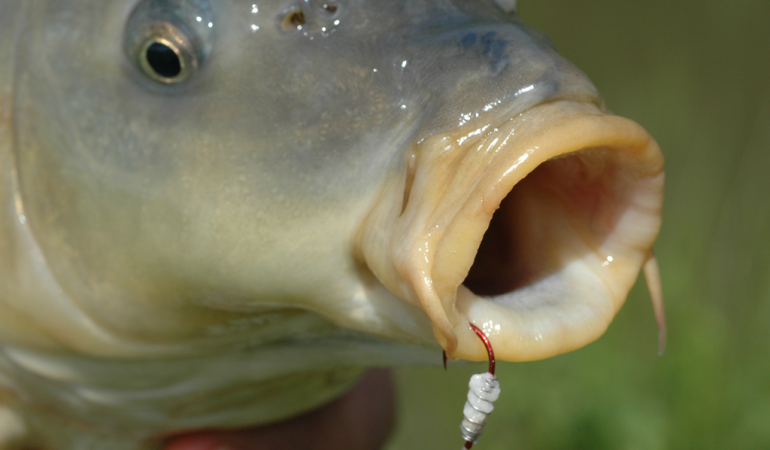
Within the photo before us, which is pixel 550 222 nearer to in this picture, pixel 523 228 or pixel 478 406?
pixel 523 228

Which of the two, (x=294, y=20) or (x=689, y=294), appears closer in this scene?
(x=294, y=20)

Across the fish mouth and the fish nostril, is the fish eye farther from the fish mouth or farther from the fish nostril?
the fish mouth

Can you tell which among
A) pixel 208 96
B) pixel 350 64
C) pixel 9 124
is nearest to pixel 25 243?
pixel 9 124

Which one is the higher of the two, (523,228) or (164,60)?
(164,60)

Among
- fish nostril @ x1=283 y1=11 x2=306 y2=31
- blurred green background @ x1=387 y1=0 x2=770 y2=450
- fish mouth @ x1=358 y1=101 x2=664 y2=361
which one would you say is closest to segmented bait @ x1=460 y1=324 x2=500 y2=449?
fish mouth @ x1=358 y1=101 x2=664 y2=361

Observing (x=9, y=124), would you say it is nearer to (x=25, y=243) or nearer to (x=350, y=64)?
(x=25, y=243)

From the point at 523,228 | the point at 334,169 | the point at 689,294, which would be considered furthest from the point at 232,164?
the point at 689,294

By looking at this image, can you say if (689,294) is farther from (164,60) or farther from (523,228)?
(164,60)

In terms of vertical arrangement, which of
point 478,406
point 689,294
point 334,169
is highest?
point 334,169
